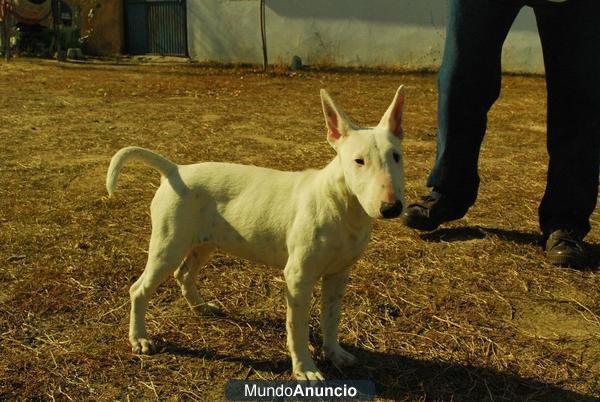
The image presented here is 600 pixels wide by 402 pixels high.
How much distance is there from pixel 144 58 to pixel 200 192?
13127 mm

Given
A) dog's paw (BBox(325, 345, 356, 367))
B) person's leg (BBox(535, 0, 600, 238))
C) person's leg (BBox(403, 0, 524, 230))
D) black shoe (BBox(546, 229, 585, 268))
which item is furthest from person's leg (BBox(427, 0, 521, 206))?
dog's paw (BBox(325, 345, 356, 367))

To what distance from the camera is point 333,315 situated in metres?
2.64

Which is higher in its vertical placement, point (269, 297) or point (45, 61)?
point (45, 61)

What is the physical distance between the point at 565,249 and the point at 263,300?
1.64 metres

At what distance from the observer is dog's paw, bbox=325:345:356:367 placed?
2.63 metres

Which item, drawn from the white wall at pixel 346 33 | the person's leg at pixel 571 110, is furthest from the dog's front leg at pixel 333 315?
the white wall at pixel 346 33

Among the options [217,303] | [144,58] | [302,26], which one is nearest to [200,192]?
[217,303]

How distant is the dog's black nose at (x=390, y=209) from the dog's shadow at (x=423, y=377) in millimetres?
740

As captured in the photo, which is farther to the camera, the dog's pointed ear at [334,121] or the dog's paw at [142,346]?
the dog's paw at [142,346]

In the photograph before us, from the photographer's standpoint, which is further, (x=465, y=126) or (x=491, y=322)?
(x=465, y=126)

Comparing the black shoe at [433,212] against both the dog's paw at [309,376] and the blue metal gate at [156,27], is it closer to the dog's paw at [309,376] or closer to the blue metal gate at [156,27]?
the dog's paw at [309,376]

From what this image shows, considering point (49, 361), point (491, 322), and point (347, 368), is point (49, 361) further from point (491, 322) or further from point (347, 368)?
point (491, 322)

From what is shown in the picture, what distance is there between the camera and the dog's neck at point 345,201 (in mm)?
2391

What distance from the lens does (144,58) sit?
49.1ft
